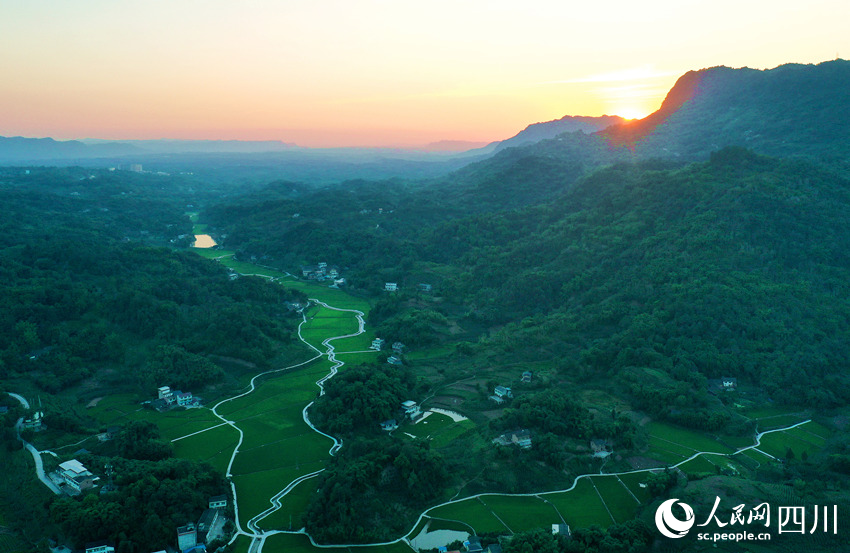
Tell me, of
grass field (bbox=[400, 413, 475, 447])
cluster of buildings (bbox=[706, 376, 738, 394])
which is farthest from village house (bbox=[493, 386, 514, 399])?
cluster of buildings (bbox=[706, 376, 738, 394])

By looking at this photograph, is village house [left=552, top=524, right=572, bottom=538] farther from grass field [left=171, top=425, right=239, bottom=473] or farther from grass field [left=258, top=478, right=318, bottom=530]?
grass field [left=171, top=425, right=239, bottom=473]

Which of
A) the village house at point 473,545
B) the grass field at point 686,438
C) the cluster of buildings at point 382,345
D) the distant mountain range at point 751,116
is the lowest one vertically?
the grass field at point 686,438

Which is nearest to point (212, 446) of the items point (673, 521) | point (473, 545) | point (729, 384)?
point (473, 545)

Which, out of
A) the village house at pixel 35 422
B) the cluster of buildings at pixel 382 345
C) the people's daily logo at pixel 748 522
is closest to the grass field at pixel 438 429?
the cluster of buildings at pixel 382 345

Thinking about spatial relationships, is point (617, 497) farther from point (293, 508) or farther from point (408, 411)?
point (293, 508)

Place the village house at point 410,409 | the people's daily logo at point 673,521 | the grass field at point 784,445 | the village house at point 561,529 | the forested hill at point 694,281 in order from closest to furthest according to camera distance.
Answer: the people's daily logo at point 673,521 → the village house at point 561,529 → the grass field at point 784,445 → the village house at point 410,409 → the forested hill at point 694,281

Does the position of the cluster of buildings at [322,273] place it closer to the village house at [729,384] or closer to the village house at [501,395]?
the village house at [501,395]

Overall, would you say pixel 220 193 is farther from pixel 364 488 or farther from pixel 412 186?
pixel 364 488
